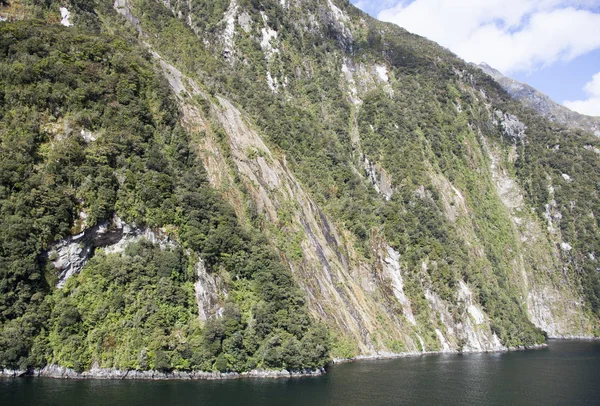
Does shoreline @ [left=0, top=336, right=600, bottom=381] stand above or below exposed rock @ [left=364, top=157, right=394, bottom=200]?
below

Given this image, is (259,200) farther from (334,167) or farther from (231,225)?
(334,167)

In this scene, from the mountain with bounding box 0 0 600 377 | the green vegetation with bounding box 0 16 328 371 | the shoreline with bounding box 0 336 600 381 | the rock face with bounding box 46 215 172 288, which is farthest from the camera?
the rock face with bounding box 46 215 172 288

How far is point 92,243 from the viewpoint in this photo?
234ft

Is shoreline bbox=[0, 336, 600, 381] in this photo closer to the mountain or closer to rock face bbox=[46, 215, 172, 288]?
the mountain

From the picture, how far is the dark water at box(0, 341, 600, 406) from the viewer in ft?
173

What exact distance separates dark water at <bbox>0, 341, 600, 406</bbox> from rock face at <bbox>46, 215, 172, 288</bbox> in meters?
15.9

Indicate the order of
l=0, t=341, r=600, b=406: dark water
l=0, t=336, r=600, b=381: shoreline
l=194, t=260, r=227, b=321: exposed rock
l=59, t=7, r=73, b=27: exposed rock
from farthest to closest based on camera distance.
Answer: l=59, t=7, r=73, b=27: exposed rock < l=194, t=260, r=227, b=321: exposed rock < l=0, t=336, r=600, b=381: shoreline < l=0, t=341, r=600, b=406: dark water

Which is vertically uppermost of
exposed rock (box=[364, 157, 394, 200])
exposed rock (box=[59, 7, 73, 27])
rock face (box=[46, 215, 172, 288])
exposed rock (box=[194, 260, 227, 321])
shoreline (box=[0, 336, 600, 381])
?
exposed rock (box=[59, 7, 73, 27])

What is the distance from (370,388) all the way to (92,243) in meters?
43.6

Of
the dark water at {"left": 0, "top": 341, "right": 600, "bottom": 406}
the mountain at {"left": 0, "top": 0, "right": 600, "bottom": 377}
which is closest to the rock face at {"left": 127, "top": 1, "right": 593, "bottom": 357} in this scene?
the mountain at {"left": 0, "top": 0, "right": 600, "bottom": 377}

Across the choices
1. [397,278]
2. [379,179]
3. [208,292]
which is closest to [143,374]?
[208,292]

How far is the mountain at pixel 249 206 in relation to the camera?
67.3 meters

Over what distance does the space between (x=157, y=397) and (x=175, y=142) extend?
1903 inches

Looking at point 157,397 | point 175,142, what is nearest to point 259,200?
point 175,142
